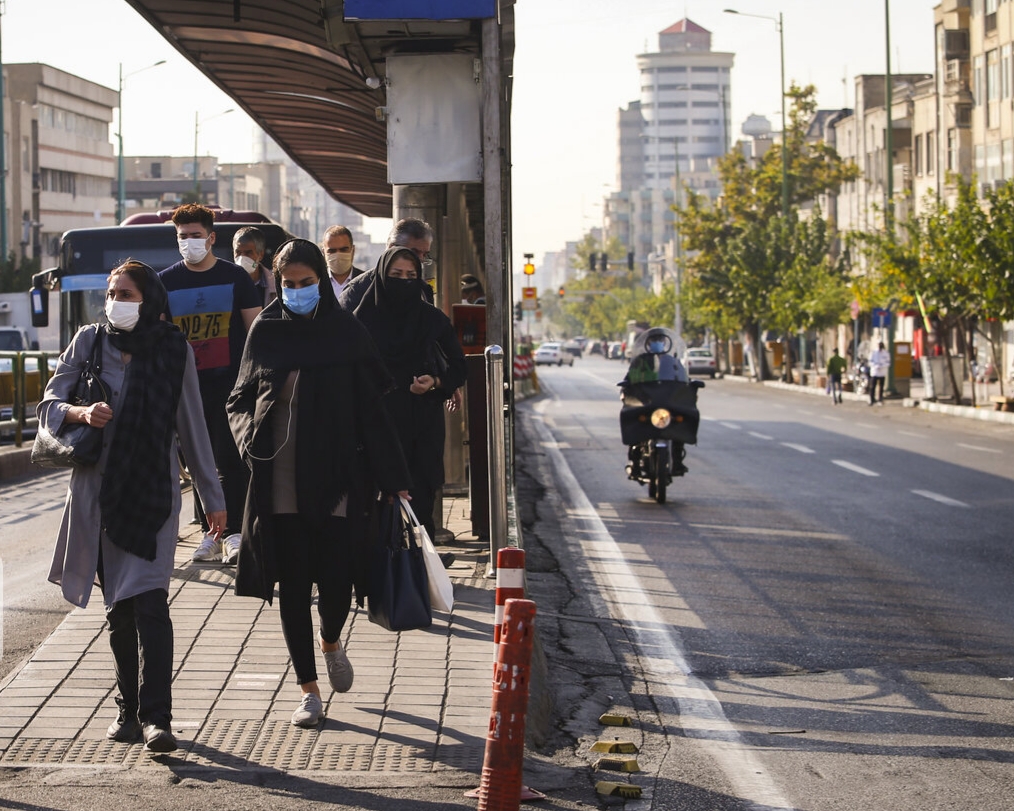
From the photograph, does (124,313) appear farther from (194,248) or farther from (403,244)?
(194,248)

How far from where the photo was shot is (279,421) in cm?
614

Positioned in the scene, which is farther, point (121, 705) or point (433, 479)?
point (433, 479)

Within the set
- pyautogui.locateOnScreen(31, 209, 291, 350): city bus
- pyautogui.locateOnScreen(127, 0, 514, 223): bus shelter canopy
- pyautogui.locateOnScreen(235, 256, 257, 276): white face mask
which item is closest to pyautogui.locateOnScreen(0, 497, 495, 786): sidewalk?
pyautogui.locateOnScreen(235, 256, 257, 276): white face mask

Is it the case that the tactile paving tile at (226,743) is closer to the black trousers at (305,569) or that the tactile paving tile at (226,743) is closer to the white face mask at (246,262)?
the black trousers at (305,569)

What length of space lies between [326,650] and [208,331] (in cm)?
325

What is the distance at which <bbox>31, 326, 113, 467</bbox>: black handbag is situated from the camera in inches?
231

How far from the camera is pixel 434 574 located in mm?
6328

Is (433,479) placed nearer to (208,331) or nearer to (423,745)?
(208,331)

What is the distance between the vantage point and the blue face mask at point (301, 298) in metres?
6.12

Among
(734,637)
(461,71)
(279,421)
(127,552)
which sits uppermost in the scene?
(461,71)

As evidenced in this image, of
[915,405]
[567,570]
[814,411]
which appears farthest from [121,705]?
[915,405]

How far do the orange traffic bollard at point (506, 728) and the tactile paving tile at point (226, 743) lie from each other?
107cm

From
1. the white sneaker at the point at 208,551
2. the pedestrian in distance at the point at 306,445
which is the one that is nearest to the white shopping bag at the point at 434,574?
the pedestrian in distance at the point at 306,445

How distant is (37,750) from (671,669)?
3638 millimetres
